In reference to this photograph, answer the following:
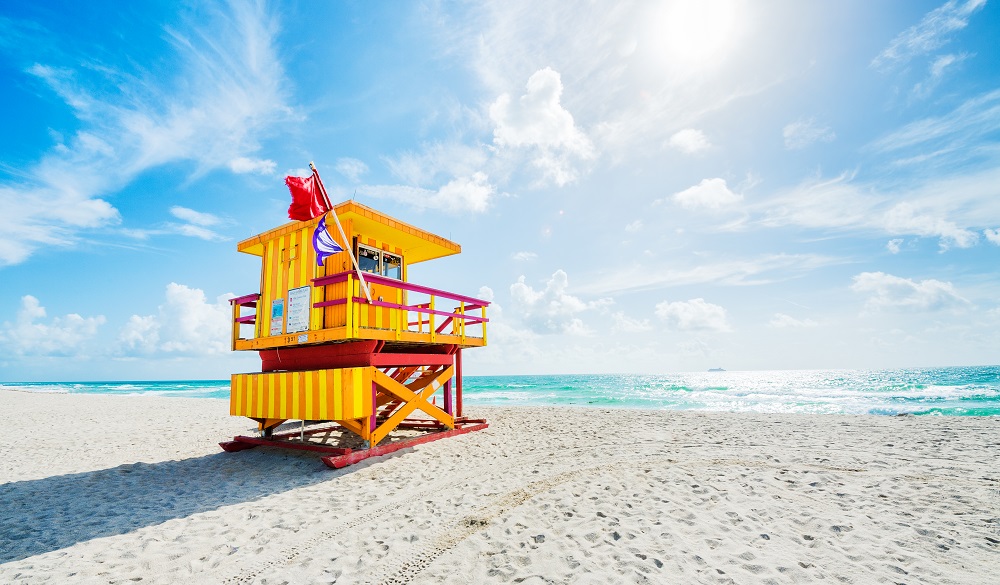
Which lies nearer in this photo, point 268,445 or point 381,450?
point 381,450

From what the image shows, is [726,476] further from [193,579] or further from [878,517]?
[193,579]

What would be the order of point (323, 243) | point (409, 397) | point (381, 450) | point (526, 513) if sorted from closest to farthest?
point (526, 513) → point (323, 243) → point (381, 450) → point (409, 397)

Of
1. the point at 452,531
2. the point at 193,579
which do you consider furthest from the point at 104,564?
the point at 452,531

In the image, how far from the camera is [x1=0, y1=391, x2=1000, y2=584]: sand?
4.27 meters

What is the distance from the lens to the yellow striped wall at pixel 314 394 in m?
7.95

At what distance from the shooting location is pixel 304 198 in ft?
27.3

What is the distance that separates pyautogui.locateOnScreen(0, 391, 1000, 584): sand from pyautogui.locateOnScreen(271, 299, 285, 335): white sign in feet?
8.78

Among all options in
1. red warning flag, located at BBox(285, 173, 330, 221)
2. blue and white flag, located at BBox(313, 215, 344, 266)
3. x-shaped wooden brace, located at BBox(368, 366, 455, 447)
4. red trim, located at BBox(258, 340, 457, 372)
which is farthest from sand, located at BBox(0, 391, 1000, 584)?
red warning flag, located at BBox(285, 173, 330, 221)

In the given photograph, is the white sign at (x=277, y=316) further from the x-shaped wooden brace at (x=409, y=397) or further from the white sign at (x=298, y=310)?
the x-shaped wooden brace at (x=409, y=397)

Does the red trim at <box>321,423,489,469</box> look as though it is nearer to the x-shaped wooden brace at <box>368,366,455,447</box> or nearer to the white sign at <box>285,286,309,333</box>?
the x-shaped wooden brace at <box>368,366,455,447</box>

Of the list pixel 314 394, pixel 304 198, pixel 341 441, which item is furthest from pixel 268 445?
pixel 304 198

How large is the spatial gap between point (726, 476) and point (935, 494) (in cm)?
258

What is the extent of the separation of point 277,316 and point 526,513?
23.2 ft

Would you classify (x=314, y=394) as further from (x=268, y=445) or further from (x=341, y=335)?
(x=268, y=445)
